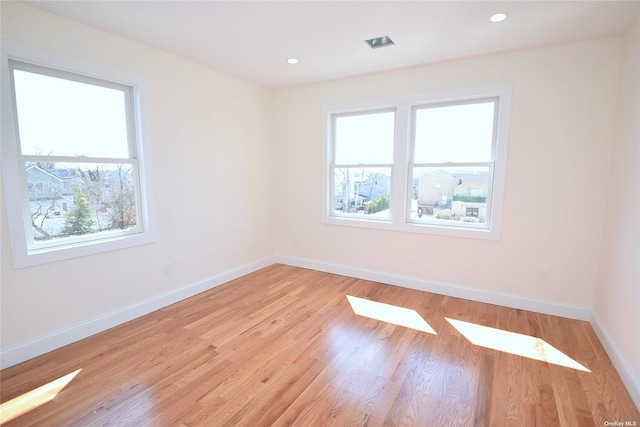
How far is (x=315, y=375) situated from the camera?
204 centimetres

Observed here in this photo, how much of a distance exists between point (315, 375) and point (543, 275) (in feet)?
8.14

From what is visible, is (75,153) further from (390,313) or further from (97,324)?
(390,313)

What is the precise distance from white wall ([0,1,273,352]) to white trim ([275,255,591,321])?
1.11m

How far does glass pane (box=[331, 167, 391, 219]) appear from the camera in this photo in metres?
3.80

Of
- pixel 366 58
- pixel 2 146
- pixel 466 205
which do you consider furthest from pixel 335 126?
pixel 2 146

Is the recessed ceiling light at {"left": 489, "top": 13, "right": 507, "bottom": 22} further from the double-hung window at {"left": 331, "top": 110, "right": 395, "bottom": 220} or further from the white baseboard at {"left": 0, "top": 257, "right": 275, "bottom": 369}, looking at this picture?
the white baseboard at {"left": 0, "top": 257, "right": 275, "bottom": 369}

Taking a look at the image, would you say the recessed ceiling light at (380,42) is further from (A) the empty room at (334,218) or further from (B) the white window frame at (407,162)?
(B) the white window frame at (407,162)

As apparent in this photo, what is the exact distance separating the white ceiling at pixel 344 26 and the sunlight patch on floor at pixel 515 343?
8.38 ft

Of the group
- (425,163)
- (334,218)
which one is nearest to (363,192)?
(334,218)

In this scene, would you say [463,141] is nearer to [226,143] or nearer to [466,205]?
[466,205]

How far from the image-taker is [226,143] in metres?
3.69

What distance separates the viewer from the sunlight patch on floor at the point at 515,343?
7.26 feet

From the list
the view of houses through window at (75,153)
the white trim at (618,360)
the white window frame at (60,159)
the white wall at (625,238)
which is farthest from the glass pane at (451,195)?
the view of houses through window at (75,153)

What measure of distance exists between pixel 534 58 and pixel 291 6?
2.34 meters
